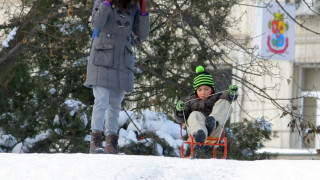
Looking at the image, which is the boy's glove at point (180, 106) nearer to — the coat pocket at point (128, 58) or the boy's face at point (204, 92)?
the boy's face at point (204, 92)

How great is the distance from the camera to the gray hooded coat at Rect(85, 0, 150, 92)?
22.4ft

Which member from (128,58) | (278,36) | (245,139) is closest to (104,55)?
(128,58)

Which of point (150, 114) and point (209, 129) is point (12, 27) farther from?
point (209, 129)

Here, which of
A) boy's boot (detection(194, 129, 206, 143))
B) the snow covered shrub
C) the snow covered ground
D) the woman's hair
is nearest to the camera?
the snow covered ground

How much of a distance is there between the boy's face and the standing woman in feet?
2.09

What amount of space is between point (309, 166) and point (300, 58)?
47.0 feet

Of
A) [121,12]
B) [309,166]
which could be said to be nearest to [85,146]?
[121,12]

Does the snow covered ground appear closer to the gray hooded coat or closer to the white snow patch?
the gray hooded coat

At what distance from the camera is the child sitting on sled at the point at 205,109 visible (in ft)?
21.8

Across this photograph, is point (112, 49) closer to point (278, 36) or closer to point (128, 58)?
→ point (128, 58)

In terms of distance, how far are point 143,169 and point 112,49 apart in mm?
1794

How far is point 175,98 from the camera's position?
972 cm

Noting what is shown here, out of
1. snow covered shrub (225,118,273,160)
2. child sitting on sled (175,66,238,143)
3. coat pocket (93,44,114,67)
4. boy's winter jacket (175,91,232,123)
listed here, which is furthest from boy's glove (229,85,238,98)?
snow covered shrub (225,118,273,160)

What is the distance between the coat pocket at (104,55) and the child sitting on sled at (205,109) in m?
0.74
